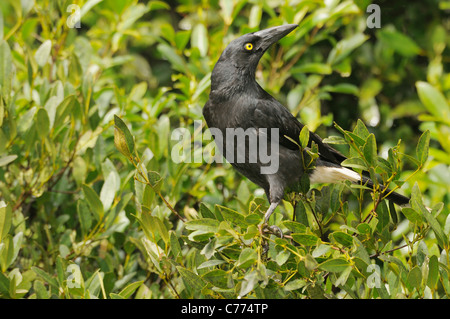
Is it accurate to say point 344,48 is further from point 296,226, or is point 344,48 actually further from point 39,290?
point 39,290

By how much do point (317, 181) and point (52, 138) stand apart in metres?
1.37

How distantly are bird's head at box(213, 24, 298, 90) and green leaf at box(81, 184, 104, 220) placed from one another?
0.80m

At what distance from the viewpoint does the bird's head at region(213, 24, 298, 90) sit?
2.90m

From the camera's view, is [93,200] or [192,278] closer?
[192,278]

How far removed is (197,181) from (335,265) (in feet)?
4.71

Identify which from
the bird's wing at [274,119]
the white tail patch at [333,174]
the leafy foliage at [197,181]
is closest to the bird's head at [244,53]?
the bird's wing at [274,119]

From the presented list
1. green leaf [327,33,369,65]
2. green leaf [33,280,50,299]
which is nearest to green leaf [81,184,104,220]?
green leaf [33,280,50,299]

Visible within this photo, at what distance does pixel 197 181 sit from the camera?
3363 mm

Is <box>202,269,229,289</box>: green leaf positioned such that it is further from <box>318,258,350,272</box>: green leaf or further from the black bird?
the black bird

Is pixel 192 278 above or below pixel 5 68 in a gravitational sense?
below

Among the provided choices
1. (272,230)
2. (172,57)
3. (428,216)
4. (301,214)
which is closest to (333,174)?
(301,214)

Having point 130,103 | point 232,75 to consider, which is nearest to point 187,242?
point 232,75

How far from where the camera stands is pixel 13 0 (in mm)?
3340
